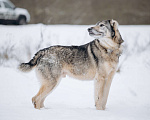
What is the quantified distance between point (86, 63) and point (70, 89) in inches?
81.1

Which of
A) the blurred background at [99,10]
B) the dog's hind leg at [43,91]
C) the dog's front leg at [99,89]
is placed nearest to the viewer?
the dog's hind leg at [43,91]

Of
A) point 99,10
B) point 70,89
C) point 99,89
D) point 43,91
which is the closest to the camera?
point 43,91

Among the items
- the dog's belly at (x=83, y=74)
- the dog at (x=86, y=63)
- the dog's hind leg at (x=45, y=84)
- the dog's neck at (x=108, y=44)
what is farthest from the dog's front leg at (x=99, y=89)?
the dog's hind leg at (x=45, y=84)

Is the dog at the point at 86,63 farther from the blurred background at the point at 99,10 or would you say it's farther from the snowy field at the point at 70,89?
the blurred background at the point at 99,10

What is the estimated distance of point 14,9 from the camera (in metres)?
14.4

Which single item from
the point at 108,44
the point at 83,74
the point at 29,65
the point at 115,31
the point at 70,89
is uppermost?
the point at 115,31

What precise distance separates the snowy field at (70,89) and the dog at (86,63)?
41 cm

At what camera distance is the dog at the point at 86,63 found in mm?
4469

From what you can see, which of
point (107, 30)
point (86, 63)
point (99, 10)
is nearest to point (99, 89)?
point (86, 63)

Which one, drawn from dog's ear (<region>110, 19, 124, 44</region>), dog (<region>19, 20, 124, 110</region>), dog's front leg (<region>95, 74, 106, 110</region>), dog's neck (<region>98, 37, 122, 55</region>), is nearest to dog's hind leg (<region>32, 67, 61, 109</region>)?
dog (<region>19, 20, 124, 110</region>)

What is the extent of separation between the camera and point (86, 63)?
4668 mm

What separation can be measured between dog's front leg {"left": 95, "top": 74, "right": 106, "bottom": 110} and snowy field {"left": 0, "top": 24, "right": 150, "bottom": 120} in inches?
7.0

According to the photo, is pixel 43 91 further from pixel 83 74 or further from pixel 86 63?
pixel 86 63

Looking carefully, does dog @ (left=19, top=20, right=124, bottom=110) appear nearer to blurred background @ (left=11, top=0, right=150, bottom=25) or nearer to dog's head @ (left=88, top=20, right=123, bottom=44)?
dog's head @ (left=88, top=20, right=123, bottom=44)
